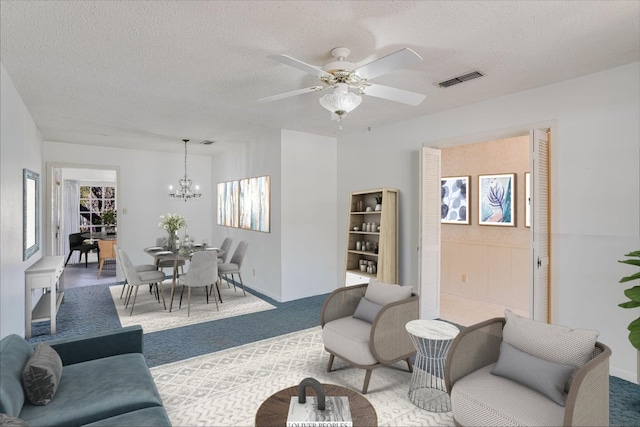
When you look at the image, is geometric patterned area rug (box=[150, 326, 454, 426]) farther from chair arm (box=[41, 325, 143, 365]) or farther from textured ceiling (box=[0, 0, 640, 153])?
textured ceiling (box=[0, 0, 640, 153])

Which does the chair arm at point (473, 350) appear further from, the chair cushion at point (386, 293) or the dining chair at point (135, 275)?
the dining chair at point (135, 275)

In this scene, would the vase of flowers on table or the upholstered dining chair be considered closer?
the vase of flowers on table

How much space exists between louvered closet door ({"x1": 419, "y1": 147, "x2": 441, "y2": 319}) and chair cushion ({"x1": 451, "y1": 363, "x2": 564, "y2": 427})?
91.4 inches

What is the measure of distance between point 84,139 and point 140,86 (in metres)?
3.53

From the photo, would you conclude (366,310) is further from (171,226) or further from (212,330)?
(171,226)

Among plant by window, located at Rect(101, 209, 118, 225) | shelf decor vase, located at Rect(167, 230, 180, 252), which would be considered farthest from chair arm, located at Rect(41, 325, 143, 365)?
plant by window, located at Rect(101, 209, 118, 225)

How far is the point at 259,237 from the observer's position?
6.06 m

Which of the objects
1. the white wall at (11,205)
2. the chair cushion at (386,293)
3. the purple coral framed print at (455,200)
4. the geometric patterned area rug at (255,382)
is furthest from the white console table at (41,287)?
the purple coral framed print at (455,200)

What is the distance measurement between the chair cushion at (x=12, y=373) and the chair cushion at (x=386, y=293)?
2439 mm

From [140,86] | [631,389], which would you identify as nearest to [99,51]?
[140,86]

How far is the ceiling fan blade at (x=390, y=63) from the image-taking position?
6.61 ft

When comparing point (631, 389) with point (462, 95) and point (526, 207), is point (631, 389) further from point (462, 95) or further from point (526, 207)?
point (462, 95)

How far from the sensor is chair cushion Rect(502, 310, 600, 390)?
198 centimetres

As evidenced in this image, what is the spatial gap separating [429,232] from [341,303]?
180 centimetres
